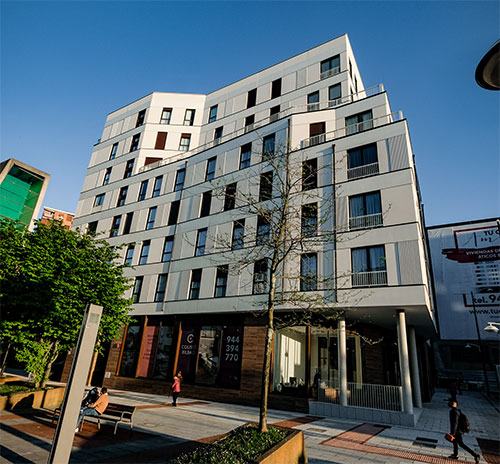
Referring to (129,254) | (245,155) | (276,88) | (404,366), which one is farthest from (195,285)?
(276,88)

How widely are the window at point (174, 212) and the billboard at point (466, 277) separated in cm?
3146

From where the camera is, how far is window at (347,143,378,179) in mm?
18672

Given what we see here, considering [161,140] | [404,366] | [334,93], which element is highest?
[161,140]

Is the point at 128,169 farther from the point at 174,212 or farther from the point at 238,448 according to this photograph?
the point at 238,448

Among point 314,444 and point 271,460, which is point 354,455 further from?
point 271,460

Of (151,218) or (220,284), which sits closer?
(220,284)

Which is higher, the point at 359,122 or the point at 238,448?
the point at 359,122

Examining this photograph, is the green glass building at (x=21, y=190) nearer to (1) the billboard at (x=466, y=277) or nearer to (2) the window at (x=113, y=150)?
(2) the window at (x=113, y=150)

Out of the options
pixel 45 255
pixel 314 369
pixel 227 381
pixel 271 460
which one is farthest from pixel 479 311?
pixel 45 255

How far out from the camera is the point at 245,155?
80.6 ft

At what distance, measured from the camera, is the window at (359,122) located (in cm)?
2032

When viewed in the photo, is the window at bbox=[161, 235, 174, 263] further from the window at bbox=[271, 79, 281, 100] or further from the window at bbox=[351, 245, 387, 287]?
the window at bbox=[271, 79, 281, 100]

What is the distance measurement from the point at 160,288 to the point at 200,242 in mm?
4989

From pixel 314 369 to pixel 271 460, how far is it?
1302 centimetres
